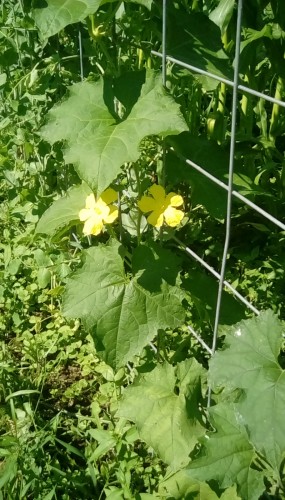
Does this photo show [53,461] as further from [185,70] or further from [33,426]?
[185,70]

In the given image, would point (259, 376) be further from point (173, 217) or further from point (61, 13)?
point (61, 13)

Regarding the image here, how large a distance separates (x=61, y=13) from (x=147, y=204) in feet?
1.69

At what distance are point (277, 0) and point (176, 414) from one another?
4.25 ft

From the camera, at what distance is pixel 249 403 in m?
1.28

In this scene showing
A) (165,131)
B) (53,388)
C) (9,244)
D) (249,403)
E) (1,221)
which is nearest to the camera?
(249,403)

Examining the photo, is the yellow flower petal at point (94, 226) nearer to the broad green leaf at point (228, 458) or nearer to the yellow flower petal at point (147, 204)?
the yellow flower petal at point (147, 204)

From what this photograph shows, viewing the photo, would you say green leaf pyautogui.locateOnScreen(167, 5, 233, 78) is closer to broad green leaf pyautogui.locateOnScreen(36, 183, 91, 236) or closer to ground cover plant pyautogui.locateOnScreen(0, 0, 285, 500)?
ground cover plant pyautogui.locateOnScreen(0, 0, 285, 500)

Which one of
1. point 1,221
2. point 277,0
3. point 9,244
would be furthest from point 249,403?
point 1,221

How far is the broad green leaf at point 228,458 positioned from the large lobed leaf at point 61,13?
3.06 feet

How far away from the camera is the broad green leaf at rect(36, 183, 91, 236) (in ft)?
6.13

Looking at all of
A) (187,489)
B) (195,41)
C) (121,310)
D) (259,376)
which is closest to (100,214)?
(121,310)

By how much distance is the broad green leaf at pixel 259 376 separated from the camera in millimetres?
1238

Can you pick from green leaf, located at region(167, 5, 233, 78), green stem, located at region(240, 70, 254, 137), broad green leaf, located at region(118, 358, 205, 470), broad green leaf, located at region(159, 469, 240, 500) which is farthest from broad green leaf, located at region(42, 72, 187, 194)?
green stem, located at region(240, 70, 254, 137)

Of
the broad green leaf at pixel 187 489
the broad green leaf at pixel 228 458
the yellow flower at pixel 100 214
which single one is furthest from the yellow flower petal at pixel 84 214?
the broad green leaf at pixel 187 489
